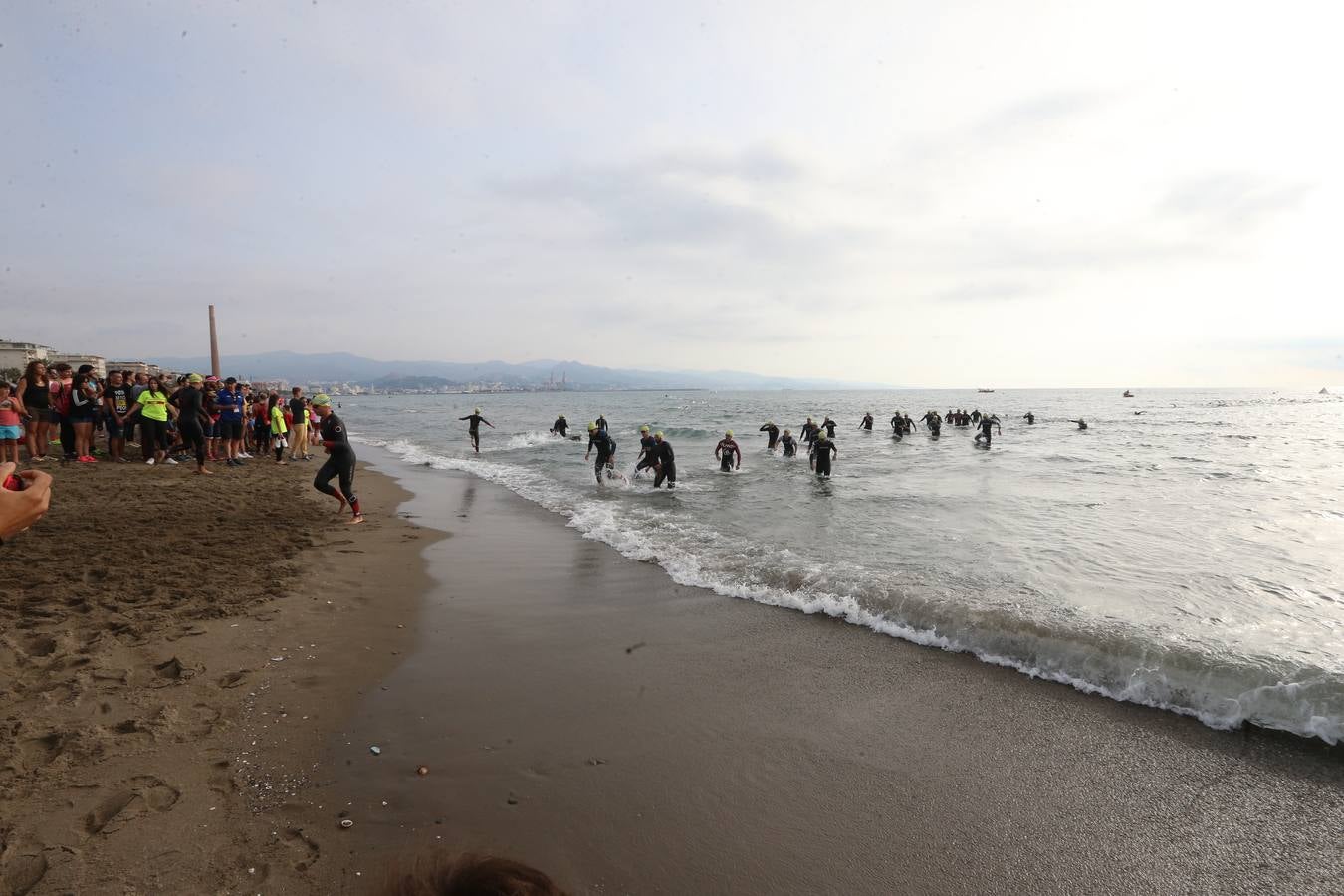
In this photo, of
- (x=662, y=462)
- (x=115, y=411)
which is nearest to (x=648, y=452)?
(x=662, y=462)

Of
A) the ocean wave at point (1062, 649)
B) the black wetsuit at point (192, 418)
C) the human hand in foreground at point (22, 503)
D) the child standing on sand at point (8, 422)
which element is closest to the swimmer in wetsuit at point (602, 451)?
the ocean wave at point (1062, 649)

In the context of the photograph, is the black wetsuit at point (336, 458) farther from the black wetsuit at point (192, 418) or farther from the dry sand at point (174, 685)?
the black wetsuit at point (192, 418)

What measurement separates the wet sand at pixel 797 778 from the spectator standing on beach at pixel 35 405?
37.4ft

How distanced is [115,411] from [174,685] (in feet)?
42.9

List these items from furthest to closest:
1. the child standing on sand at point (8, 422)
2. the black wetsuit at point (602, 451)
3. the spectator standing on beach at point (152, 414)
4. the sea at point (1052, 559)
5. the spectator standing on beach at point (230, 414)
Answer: the black wetsuit at point (602, 451), the spectator standing on beach at point (230, 414), the spectator standing on beach at point (152, 414), the child standing on sand at point (8, 422), the sea at point (1052, 559)

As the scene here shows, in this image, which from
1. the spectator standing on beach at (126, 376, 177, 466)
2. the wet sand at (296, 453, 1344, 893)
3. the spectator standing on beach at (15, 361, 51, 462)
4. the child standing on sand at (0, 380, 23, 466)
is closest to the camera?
the wet sand at (296, 453, 1344, 893)

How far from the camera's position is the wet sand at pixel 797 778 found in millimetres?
2977

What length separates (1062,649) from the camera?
5.52 meters

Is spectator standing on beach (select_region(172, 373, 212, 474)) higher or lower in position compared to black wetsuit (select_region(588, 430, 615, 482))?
higher

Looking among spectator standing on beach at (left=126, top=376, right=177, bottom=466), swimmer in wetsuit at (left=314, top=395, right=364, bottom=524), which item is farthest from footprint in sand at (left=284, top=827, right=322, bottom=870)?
spectator standing on beach at (left=126, top=376, right=177, bottom=466)

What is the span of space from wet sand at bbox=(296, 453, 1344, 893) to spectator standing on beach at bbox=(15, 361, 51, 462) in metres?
11.4

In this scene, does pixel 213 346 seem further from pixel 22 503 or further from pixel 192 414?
pixel 22 503

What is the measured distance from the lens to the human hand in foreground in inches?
62.9

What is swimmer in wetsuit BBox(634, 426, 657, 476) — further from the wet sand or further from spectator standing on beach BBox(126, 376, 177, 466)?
spectator standing on beach BBox(126, 376, 177, 466)
